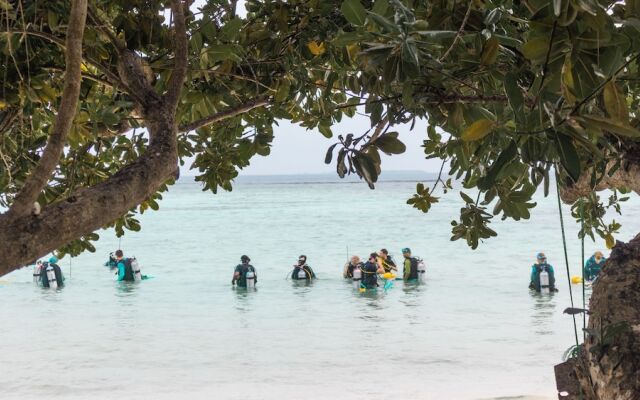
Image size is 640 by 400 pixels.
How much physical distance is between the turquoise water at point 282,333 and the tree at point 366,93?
9784mm

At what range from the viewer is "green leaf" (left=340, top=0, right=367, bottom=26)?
162 centimetres

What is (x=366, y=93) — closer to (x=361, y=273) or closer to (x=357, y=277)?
(x=357, y=277)

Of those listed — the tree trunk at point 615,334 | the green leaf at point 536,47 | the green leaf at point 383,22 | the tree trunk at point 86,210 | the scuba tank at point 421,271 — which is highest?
the green leaf at point 383,22

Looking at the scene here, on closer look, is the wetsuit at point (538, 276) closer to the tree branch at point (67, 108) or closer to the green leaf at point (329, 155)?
the green leaf at point (329, 155)

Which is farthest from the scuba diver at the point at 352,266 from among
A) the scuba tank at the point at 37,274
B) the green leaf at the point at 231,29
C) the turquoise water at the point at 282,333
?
the green leaf at the point at 231,29

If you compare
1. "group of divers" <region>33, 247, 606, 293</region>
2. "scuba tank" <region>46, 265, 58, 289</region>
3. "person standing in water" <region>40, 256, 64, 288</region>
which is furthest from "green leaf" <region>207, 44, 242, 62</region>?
"scuba tank" <region>46, 265, 58, 289</region>

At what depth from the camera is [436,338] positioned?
1708cm

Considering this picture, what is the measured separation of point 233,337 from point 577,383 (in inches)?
627

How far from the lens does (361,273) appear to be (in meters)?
22.9

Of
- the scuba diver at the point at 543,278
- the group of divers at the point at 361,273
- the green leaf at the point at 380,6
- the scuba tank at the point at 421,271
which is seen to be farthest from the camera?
the scuba tank at the point at 421,271

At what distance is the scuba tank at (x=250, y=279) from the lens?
24.4 m

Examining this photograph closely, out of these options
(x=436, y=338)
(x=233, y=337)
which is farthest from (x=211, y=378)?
(x=436, y=338)

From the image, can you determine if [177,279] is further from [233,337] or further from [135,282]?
[233,337]

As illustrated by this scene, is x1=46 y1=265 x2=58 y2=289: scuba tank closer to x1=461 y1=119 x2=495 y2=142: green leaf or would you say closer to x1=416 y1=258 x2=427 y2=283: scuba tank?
x1=416 y1=258 x2=427 y2=283: scuba tank
